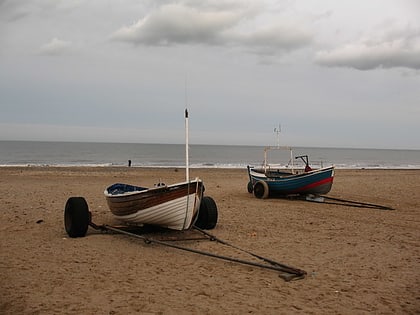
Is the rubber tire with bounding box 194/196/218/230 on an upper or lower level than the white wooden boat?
lower

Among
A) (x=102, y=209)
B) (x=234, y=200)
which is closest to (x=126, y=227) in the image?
(x=102, y=209)

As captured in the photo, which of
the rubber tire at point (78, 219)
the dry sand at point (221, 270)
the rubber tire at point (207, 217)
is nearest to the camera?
the dry sand at point (221, 270)

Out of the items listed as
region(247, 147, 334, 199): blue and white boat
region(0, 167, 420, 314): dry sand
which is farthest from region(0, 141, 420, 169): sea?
region(0, 167, 420, 314): dry sand

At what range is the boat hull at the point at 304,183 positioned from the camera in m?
15.4

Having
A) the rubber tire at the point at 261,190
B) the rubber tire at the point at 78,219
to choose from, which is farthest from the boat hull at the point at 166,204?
the rubber tire at the point at 261,190

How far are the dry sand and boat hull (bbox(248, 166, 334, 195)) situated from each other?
11.2 feet

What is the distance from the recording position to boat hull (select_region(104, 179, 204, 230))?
334 inches

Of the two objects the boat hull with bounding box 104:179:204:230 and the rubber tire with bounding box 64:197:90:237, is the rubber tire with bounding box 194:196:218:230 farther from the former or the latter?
the rubber tire with bounding box 64:197:90:237

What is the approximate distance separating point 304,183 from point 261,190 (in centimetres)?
156

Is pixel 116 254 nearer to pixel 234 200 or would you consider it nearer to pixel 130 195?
pixel 130 195

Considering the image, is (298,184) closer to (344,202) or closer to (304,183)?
(304,183)

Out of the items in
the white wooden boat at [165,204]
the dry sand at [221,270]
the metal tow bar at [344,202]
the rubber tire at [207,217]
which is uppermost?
the white wooden boat at [165,204]

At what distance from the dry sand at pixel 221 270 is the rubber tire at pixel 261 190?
3.81 metres

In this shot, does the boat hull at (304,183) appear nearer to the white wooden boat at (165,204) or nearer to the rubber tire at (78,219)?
the white wooden boat at (165,204)
